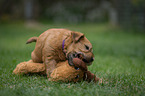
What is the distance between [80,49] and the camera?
3174 millimetres

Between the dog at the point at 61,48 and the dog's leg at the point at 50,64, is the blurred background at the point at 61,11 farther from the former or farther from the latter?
the dog's leg at the point at 50,64

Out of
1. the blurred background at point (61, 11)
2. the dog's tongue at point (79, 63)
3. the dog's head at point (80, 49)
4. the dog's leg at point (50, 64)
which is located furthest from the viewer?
the blurred background at point (61, 11)

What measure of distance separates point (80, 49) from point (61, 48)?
1.25 ft

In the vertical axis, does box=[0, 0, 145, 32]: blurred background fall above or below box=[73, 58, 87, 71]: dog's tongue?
above

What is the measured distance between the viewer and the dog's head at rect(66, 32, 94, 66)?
10.3ft

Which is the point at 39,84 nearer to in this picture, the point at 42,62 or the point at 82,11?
the point at 42,62

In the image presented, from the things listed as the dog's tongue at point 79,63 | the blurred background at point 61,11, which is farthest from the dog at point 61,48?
the blurred background at point 61,11

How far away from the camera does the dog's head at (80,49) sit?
3.14 m

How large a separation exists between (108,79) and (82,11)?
18494 millimetres

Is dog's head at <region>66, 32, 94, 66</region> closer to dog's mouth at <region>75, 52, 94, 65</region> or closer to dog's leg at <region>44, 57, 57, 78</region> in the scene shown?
dog's mouth at <region>75, 52, 94, 65</region>

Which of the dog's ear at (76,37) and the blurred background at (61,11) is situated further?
the blurred background at (61,11)

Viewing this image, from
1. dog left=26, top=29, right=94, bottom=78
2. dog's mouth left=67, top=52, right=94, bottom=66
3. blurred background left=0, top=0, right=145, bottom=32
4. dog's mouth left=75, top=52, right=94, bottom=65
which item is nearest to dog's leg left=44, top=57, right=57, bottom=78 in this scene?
dog left=26, top=29, right=94, bottom=78

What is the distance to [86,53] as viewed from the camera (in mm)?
3139

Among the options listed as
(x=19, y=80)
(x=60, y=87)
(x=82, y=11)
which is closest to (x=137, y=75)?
(x=60, y=87)
